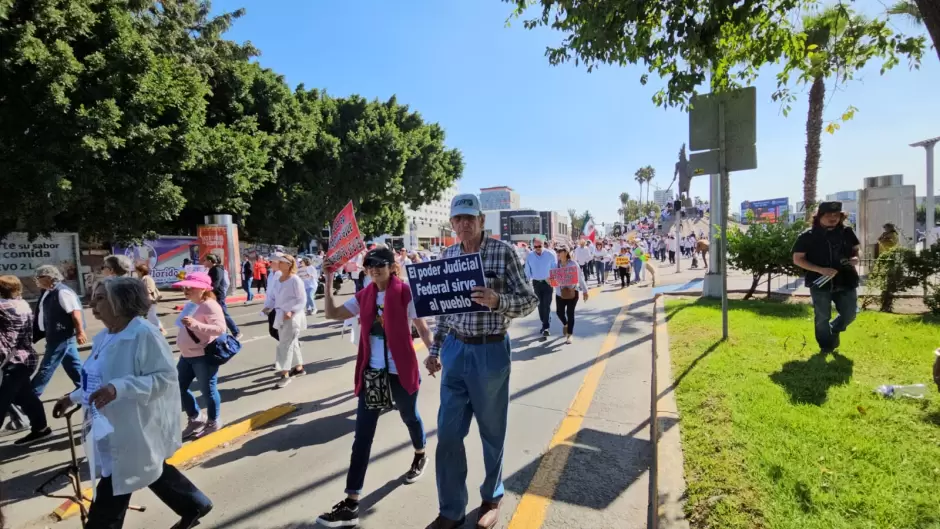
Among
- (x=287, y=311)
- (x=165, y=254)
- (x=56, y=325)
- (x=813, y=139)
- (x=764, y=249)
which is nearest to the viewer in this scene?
(x=56, y=325)

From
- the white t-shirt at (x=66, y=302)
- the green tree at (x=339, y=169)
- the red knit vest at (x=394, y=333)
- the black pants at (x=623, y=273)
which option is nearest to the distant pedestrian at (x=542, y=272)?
the red knit vest at (x=394, y=333)

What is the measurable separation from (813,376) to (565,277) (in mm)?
3812

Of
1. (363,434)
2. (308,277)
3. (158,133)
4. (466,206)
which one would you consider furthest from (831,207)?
(158,133)

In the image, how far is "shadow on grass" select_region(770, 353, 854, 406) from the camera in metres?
4.22

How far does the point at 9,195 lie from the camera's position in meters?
13.7

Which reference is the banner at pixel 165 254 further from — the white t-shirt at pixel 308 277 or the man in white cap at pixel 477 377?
the man in white cap at pixel 477 377

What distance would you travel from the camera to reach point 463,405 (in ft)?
9.27

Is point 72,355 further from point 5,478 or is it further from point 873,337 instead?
point 873,337

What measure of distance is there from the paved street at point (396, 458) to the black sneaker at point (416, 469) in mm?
59

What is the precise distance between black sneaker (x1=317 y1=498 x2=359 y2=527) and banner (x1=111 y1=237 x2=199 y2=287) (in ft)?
63.0

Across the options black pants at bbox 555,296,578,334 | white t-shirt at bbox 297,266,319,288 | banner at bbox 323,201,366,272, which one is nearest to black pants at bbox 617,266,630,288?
black pants at bbox 555,296,578,334

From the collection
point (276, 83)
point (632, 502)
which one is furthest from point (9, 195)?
point (632, 502)

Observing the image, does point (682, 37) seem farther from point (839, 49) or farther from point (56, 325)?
point (56, 325)

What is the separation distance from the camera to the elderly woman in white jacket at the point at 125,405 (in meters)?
2.36
